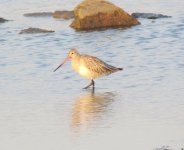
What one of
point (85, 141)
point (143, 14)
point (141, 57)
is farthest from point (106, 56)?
point (85, 141)

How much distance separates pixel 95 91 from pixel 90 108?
1.91 meters

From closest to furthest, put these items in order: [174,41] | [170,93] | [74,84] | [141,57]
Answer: [170,93] → [74,84] → [141,57] → [174,41]

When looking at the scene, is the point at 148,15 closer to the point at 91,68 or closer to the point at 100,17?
the point at 100,17

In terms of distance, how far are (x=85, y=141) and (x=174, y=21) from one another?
14.3 meters

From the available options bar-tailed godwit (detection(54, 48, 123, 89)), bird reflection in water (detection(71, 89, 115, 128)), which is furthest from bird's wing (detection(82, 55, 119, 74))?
bird reflection in water (detection(71, 89, 115, 128))

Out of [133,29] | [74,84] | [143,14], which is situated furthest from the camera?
[143,14]

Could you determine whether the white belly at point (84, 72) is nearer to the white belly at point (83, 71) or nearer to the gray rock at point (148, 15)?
the white belly at point (83, 71)

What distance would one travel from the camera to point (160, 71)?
1895cm

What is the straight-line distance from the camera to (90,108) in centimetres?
1574

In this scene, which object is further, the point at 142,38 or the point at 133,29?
the point at 133,29

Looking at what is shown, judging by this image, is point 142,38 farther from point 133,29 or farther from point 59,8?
point 59,8

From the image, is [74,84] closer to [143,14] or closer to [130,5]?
[143,14]

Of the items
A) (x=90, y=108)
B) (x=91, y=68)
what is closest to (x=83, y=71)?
(x=91, y=68)

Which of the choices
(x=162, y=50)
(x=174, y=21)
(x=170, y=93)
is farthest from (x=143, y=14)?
(x=170, y=93)
